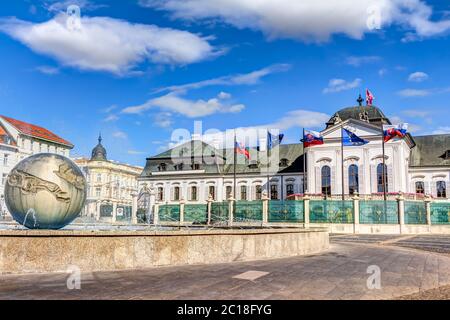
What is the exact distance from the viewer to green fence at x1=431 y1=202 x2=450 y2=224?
3594 cm

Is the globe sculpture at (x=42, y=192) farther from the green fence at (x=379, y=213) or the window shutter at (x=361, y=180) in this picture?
the window shutter at (x=361, y=180)

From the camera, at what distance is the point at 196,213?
43219 mm

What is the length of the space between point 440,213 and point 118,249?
114ft

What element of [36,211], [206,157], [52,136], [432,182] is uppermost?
[52,136]

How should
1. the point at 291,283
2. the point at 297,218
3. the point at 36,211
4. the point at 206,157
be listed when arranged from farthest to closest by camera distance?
the point at 206,157 < the point at 297,218 < the point at 36,211 < the point at 291,283

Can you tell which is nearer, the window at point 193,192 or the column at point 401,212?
the column at point 401,212

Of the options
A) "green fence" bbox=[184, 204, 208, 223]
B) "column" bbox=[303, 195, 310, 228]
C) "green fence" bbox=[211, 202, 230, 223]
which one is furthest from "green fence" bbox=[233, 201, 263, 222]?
"column" bbox=[303, 195, 310, 228]

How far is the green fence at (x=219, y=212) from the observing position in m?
40.8

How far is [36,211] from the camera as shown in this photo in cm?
1054

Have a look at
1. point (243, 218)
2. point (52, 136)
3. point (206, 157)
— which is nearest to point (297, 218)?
A: point (243, 218)

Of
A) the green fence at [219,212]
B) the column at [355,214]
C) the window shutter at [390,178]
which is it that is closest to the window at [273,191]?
the window shutter at [390,178]

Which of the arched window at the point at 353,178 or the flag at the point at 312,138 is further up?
the flag at the point at 312,138
